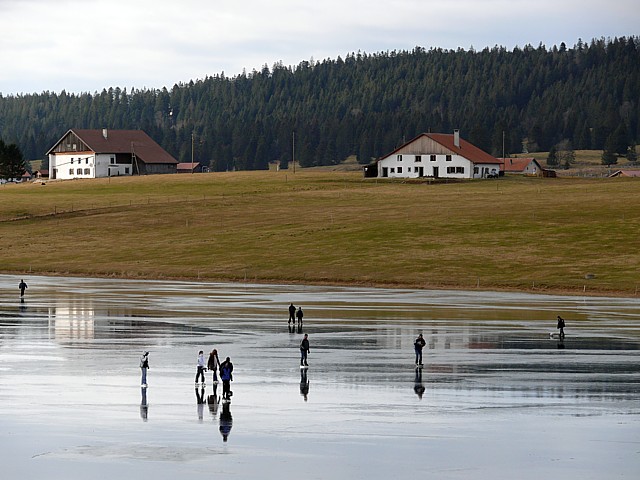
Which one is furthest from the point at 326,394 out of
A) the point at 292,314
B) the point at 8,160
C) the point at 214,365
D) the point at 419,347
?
the point at 8,160

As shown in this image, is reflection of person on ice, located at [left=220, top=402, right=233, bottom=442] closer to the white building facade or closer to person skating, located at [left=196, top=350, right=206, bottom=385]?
person skating, located at [left=196, top=350, right=206, bottom=385]

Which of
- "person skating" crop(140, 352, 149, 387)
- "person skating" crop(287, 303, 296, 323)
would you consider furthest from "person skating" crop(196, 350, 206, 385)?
"person skating" crop(287, 303, 296, 323)

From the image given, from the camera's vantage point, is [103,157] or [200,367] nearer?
[200,367]

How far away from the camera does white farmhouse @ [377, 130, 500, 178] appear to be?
16475 cm

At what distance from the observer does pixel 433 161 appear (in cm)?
16712

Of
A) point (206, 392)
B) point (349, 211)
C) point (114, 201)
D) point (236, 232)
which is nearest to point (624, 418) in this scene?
point (206, 392)

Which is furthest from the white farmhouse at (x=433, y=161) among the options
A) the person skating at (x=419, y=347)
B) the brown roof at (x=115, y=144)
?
the person skating at (x=419, y=347)

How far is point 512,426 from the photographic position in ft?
93.1

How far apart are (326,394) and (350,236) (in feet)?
189

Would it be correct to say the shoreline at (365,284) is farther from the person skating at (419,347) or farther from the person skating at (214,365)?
the person skating at (214,365)

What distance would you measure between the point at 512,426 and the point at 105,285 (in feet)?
158

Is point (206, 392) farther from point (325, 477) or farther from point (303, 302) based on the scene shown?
point (303, 302)

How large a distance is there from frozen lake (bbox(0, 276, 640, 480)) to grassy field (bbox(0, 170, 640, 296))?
15614 millimetres

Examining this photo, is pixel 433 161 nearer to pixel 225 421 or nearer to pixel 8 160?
pixel 8 160
